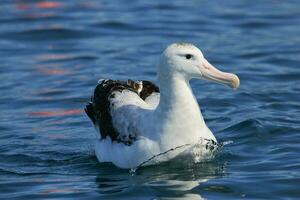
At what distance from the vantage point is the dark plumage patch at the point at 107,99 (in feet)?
36.4

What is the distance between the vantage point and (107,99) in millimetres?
11336

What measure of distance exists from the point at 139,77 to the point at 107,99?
4602mm

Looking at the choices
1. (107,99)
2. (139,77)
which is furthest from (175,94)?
(139,77)

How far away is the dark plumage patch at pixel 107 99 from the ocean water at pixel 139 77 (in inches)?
15.4

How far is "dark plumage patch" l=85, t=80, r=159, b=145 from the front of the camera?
11.1 meters

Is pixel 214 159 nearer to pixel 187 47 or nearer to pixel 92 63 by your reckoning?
pixel 187 47

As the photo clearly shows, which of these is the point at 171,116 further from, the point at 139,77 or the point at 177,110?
the point at 139,77

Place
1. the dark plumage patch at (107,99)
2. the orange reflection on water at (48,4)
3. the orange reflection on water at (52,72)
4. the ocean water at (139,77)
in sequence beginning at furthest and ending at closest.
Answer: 1. the orange reflection on water at (48,4)
2. the orange reflection on water at (52,72)
3. the dark plumage patch at (107,99)
4. the ocean water at (139,77)

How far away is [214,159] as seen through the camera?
10906 millimetres

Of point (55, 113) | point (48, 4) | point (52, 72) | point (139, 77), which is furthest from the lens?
point (48, 4)

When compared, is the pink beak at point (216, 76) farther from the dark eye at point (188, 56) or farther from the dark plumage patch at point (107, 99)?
the dark plumage patch at point (107, 99)

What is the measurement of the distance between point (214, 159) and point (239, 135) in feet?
4.54

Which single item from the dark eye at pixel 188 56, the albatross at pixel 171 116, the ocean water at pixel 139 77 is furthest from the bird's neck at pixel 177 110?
the ocean water at pixel 139 77

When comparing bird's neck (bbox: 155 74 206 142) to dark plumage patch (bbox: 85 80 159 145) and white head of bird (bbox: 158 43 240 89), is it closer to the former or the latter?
white head of bird (bbox: 158 43 240 89)
